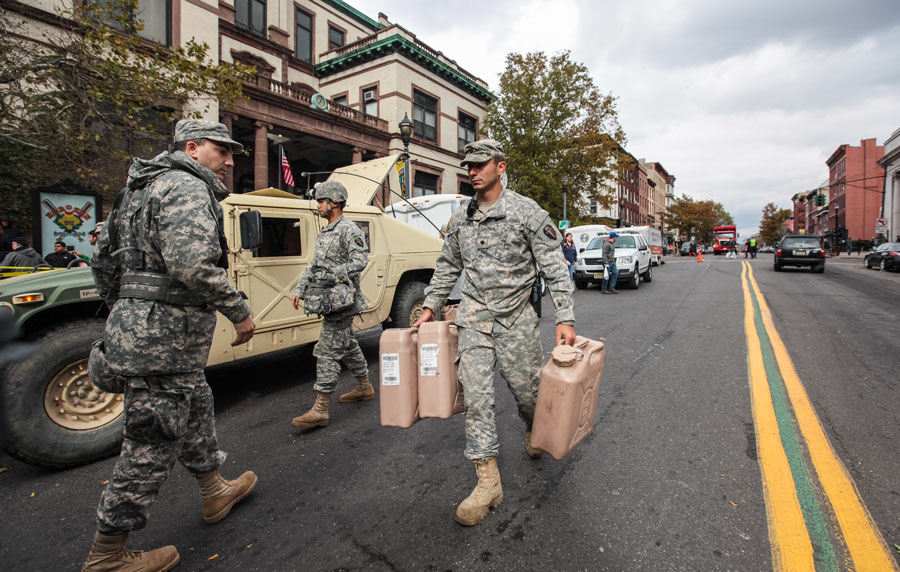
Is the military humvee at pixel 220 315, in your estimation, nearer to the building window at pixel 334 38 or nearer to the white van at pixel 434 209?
the white van at pixel 434 209

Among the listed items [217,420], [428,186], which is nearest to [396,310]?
[217,420]

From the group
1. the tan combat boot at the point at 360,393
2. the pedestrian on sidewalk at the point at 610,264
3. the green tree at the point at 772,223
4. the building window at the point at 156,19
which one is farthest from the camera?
the green tree at the point at 772,223

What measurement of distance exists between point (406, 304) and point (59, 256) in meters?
6.10

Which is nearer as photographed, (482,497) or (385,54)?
(482,497)

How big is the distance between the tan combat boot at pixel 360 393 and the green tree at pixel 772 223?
117m

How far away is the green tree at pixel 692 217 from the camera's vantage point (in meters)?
75.0

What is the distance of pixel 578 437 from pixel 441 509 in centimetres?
84

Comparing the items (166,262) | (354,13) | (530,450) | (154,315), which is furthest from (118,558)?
(354,13)

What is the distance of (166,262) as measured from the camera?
1.98 meters

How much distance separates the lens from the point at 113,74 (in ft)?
27.0

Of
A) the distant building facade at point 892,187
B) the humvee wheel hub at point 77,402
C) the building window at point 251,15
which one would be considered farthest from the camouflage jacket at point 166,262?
the distant building facade at point 892,187

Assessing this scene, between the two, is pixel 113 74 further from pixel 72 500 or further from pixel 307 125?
pixel 307 125

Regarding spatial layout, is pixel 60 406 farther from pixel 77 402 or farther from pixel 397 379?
pixel 397 379

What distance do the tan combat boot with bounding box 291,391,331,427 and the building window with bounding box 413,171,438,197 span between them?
21.9 metres
